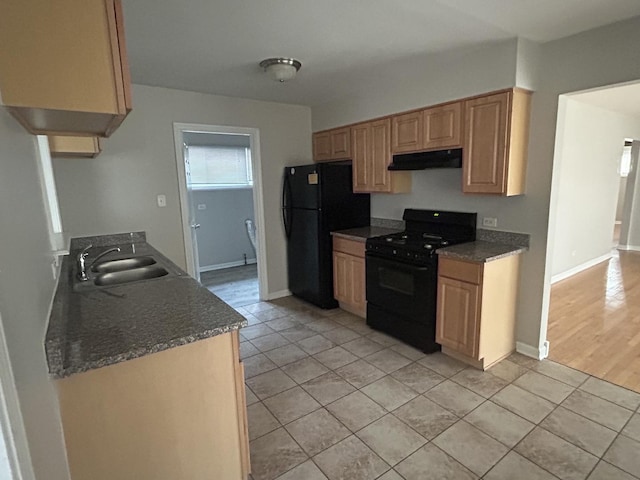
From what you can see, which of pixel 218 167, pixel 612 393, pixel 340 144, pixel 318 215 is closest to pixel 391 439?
pixel 612 393

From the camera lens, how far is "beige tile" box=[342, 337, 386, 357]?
301 centimetres

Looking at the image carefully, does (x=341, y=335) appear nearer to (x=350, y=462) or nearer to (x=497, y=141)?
(x=350, y=462)

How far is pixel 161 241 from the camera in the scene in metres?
3.55

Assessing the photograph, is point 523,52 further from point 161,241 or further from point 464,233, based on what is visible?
point 161,241

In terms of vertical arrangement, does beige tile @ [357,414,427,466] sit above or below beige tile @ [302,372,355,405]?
below

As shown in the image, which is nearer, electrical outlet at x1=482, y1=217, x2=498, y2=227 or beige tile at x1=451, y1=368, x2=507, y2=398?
beige tile at x1=451, y1=368, x2=507, y2=398

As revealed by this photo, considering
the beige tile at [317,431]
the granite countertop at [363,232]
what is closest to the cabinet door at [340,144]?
the granite countertop at [363,232]

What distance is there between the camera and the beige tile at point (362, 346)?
118 inches

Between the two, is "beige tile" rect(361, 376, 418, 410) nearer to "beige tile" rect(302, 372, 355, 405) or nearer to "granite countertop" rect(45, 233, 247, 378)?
"beige tile" rect(302, 372, 355, 405)

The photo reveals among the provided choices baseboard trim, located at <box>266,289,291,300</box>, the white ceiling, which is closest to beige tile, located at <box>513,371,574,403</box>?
the white ceiling

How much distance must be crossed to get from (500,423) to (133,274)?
2.55 m

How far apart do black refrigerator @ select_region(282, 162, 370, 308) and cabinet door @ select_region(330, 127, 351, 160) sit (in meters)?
0.12

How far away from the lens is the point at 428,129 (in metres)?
3.03

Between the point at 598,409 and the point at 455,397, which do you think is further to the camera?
the point at 455,397
